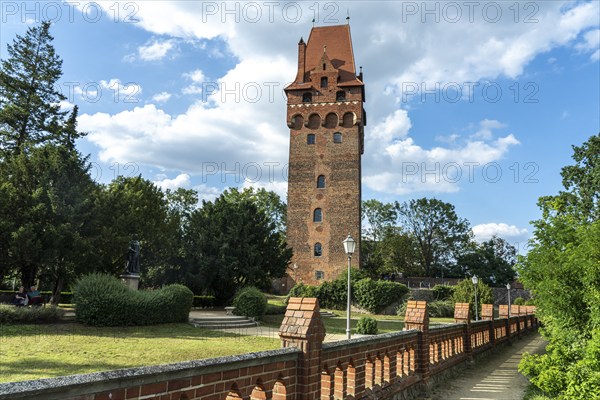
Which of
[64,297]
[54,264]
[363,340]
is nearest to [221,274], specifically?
[54,264]

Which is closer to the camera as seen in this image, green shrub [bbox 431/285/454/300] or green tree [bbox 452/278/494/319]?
green tree [bbox 452/278/494/319]

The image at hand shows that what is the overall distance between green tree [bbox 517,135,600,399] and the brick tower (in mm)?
29075

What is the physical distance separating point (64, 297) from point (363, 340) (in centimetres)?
2788

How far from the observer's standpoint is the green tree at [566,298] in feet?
20.0

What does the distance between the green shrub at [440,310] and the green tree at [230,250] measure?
12.2 m

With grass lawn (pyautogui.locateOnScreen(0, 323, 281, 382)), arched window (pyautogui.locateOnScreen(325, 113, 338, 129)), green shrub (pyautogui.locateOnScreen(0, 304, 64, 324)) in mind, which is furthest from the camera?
arched window (pyautogui.locateOnScreen(325, 113, 338, 129))

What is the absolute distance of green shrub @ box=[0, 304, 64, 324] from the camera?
1477 cm

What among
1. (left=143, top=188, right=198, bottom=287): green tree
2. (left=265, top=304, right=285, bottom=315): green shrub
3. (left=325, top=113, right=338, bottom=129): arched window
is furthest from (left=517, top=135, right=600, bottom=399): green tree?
(left=325, top=113, right=338, bottom=129): arched window

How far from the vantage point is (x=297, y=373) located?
4527mm

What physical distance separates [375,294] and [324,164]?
1290 cm

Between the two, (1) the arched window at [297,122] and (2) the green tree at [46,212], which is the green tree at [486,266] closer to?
(1) the arched window at [297,122]

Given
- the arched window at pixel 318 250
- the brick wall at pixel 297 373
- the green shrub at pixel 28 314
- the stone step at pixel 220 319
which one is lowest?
the stone step at pixel 220 319

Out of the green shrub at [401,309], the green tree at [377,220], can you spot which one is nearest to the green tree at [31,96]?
the green shrub at [401,309]

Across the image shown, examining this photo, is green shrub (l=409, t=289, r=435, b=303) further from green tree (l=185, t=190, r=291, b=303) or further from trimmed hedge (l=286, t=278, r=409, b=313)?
green tree (l=185, t=190, r=291, b=303)
